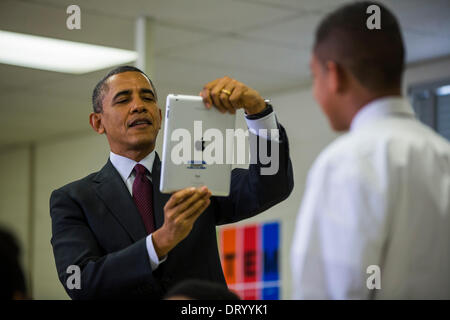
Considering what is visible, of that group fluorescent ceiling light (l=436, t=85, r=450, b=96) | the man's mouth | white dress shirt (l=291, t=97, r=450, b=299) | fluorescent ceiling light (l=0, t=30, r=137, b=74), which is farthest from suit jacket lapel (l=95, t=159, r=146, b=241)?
fluorescent ceiling light (l=436, t=85, r=450, b=96)

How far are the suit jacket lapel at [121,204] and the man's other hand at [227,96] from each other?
0.36m

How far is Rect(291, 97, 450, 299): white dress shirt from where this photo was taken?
1157 millimetres

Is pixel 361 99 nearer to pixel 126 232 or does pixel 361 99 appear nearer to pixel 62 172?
pixel 126 232

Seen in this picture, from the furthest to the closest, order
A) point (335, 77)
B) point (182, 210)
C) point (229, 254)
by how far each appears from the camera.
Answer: point (229, 254), point (182, 210), point (335, 77)

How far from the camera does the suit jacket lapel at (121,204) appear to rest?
6.22 ft

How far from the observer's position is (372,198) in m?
1.16

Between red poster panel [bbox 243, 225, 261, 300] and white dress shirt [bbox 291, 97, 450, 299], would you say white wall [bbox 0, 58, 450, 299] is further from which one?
white dress shirt [bbox 291, 97, 450, 299]

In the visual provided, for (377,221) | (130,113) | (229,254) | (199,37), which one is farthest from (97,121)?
(229,254)

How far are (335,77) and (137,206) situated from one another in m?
0.83

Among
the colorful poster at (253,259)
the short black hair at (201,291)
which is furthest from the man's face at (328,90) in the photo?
the colorful poster at (253,259)

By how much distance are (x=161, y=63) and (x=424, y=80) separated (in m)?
1.96

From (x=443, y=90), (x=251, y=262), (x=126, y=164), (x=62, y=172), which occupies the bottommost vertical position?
(x=251, y=262)

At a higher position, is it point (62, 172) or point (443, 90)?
point (443, 90)

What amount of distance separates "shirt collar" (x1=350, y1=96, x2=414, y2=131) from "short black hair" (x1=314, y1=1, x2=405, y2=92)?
0.02 m
